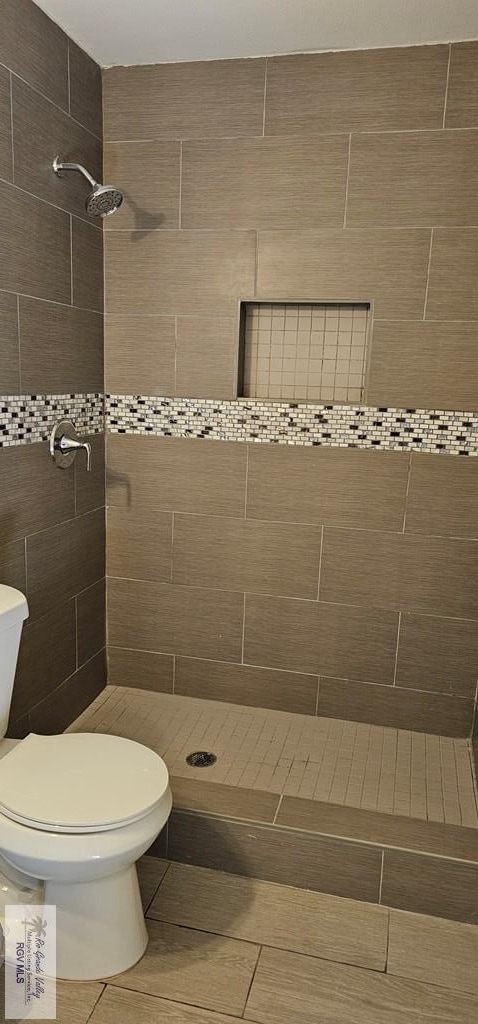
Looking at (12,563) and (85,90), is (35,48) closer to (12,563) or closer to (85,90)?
(85,90)

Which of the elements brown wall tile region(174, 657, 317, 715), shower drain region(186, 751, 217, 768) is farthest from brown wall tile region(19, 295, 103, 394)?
shower drain region(186, 751, 217, 768)

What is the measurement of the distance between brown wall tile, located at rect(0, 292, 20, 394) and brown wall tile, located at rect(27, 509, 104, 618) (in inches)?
18.3

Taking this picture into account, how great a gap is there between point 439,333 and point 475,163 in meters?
0.50

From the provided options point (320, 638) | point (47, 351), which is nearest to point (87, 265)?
point (47, 351)

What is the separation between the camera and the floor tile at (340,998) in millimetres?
1571

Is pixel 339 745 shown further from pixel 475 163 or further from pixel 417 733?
pixel 475 163

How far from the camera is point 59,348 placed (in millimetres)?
2221

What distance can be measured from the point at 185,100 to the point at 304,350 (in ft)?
2.92

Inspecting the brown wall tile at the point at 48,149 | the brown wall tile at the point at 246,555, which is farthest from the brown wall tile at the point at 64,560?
the brown wall tile at the point at 48,149

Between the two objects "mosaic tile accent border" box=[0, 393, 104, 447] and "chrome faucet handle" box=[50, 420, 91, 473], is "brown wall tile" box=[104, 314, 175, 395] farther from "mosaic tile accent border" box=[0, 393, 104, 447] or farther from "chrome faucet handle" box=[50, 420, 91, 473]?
"chrome faucet handle" box=[50, 420, 91, 473]

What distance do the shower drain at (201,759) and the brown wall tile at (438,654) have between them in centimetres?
71

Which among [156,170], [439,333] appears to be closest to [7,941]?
[439,333]

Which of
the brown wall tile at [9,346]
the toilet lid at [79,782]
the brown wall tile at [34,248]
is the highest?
the brown wall tile at [34,248]

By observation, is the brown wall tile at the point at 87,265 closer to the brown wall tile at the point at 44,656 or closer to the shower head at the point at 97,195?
the shower head at the point at 97,195
